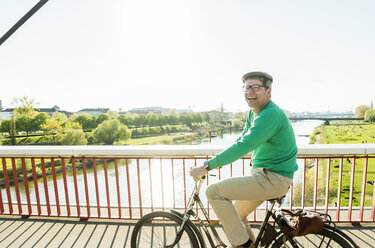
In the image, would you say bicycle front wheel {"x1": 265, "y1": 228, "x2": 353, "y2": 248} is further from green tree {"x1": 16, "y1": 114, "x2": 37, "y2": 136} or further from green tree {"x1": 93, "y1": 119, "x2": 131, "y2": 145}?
green tree {"x1": 16, "y1": 114, "x2": 37, "y2": 136}

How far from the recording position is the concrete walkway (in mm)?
2771

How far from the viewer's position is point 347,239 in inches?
62.7

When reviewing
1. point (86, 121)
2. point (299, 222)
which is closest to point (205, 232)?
point (299, 222)

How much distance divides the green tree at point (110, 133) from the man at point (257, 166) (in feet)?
164

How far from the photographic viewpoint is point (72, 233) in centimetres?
301

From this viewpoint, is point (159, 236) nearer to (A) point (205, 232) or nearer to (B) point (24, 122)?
(A) point (205, 232)

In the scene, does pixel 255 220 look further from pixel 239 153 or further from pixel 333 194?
→ pixel 333 194

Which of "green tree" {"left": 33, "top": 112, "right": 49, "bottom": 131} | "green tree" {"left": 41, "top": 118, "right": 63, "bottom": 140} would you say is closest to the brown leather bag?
"green tree" {"left": 41, "top": 118, "right": 63, "bottom": 140}

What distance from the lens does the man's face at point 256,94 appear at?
5.68 feet

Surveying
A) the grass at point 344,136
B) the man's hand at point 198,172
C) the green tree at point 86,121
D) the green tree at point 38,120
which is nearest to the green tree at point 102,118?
the green tree at point 86,121

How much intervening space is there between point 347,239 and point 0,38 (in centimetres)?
307

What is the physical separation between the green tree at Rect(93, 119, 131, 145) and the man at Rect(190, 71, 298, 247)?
50.1 metres

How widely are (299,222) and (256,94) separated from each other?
94 cm

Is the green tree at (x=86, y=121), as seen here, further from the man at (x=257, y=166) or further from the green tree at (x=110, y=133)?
the man at (x=257, y=166)
